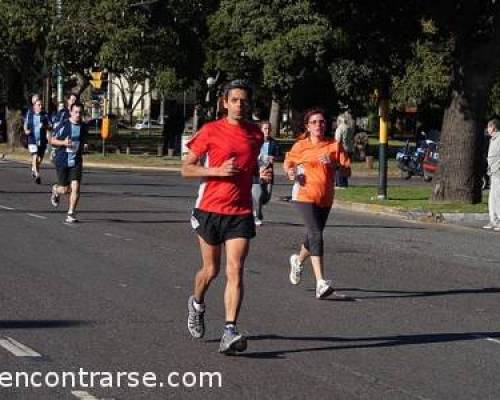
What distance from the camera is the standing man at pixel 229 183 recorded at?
28.7 feet

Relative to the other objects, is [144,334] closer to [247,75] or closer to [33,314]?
[33,314]

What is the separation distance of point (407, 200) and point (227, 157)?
55.2 feet

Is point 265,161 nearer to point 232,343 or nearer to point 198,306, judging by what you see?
point 198,306

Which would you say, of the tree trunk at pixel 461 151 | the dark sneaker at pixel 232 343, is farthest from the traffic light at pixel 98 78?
the dark sneaker at pixel 232 343

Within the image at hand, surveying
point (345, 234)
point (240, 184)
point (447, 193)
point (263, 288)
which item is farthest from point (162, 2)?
point (240, 184)

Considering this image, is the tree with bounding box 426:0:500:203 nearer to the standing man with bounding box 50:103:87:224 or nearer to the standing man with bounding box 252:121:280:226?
the standing man with bounding box 252:121:280:226

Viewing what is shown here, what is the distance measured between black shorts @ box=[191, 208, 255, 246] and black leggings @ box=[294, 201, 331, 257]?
3094 millimetres

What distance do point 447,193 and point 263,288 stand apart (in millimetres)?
12671

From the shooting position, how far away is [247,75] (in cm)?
4962

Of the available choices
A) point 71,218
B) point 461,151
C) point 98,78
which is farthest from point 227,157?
point 98,78

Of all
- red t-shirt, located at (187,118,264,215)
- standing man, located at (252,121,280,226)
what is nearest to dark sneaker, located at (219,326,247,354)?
red t-shirt, located at (187,118,264,215)

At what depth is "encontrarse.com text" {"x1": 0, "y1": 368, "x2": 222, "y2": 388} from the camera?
25.2 ft

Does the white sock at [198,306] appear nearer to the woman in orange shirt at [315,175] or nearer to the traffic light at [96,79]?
the woman in orange shirt at [315,175]

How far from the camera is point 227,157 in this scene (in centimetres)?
884
